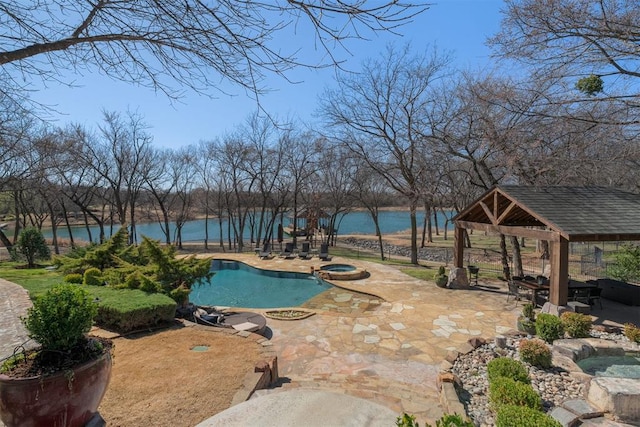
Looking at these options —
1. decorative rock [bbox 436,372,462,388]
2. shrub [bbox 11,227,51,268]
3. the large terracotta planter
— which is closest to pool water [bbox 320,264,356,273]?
decorative rock [bbox 436,372,462,388]

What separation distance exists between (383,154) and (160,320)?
A: 12631 millimetres

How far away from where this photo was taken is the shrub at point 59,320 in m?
3.06

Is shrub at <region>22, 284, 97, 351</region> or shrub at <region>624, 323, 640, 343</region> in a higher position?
shrub at <region>22, 284, 97, 351</region>

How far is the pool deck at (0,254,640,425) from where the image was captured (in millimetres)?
4984

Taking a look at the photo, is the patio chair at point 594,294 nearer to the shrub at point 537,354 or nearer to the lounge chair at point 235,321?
the shrub at point 537,354

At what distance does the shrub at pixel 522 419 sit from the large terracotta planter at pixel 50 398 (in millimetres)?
3737

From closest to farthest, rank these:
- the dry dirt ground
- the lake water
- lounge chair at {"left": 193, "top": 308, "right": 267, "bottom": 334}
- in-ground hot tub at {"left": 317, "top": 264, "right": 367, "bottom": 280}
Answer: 1. the dry dirt ground
2. lounge chair at {"left": 193, "top": 308, "right": 267, "bottom": 334}
3. in-ground hot tub at {"left": 317, "top": 264, "right": 367, "bottom": 280}
4. the lake water

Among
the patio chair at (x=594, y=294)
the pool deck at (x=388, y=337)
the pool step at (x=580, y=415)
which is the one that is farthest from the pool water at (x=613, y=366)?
the patio chair at (x=594, y=294)

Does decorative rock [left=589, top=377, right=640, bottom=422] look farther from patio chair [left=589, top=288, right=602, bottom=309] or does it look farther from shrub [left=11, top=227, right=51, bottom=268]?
shrub [left=11, top=227, right=51, bottom=268]

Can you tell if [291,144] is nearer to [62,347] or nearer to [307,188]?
[307,188]

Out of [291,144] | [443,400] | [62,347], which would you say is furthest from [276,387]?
[291,144]

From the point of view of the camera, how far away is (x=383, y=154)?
1686 centimetres

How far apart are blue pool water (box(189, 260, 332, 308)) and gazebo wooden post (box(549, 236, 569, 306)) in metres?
6.68

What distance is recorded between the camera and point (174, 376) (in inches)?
189
